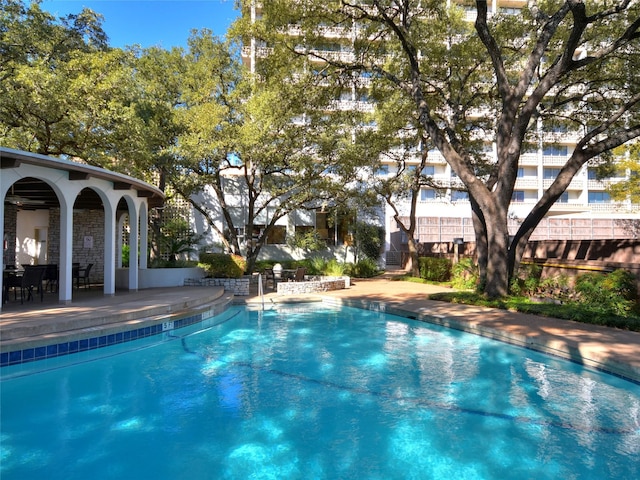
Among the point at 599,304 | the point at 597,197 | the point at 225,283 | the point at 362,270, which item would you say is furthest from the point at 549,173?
the point at 225,283

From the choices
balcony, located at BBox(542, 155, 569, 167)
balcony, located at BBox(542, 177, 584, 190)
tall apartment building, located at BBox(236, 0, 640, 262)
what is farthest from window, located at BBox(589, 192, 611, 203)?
balcony, located at BBox(542, 155, 569, 167)

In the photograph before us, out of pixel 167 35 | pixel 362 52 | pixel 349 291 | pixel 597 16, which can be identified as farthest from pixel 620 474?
pixel 167 35

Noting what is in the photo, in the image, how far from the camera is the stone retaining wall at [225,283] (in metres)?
13.9

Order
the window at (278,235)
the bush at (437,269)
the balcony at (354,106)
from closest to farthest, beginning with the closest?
the balcony at (354,106), the bush at (437,269), the window at (278,235)

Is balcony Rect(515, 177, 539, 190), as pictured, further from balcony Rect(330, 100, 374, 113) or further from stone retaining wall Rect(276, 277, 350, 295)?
stone retaining wall Rect(276, 277, 350, 295)

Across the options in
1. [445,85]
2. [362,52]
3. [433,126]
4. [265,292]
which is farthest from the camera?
[445,85]

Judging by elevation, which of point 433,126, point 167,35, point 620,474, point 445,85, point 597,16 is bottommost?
point 620,474

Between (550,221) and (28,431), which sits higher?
(550,221)

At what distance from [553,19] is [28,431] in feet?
41.7

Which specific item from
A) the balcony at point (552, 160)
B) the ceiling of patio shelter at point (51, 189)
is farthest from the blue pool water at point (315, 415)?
the balcony at point (552, 160)

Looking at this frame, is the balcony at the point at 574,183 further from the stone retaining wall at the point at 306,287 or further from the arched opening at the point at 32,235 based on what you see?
the arched opening at the point at 32,235

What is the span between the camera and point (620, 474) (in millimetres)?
3486

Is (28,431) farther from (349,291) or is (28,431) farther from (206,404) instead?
(349,291)

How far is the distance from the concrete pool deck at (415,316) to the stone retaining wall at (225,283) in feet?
5.22
